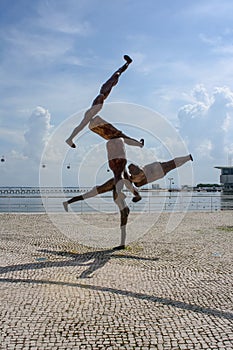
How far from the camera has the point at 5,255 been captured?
9.61 m

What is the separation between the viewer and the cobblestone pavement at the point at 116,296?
4.75 metres

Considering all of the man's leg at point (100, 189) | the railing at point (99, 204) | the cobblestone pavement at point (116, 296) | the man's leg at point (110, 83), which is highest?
the man's leg at point (110, 83)

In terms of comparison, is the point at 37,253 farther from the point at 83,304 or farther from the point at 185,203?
the point at 185,203

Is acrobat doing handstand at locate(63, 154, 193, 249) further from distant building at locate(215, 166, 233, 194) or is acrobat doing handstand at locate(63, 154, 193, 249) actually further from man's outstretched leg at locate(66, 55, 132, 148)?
distant building at locate(215, 166, 233, 194)

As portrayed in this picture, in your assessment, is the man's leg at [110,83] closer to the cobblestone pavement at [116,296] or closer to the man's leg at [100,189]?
the man's leg at [100,189]

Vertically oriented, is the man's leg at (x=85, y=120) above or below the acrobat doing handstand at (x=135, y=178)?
above

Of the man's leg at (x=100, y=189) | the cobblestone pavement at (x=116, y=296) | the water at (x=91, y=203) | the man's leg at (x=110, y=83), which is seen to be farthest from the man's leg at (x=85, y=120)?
the water at (x=91, y=203)

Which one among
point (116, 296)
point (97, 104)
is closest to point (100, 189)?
point (97, 104)

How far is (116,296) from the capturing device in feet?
21.0

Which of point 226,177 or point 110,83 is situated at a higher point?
point 226,177

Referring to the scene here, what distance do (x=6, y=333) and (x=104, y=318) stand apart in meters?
1.27

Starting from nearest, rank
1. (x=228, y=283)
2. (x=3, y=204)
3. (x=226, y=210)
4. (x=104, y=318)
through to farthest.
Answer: (x=104, y=318)
(x=228, y=283)
(x=3, y=204)
(x=226, y=210)

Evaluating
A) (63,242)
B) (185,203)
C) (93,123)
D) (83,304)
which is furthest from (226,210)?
(83,304)

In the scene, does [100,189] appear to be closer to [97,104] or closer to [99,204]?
[97,104]
